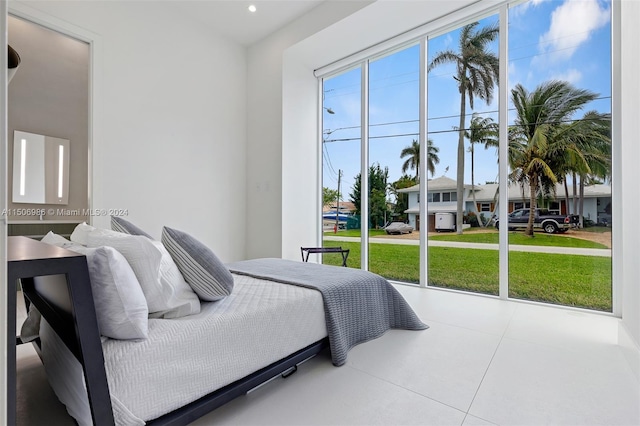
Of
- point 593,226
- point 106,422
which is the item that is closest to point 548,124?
point 593,226

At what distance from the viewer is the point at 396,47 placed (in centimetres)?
384

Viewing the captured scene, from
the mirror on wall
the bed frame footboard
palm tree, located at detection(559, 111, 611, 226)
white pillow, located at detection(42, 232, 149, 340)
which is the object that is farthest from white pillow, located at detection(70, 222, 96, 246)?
palm tree, located at detection(559, 111, 611, 226)

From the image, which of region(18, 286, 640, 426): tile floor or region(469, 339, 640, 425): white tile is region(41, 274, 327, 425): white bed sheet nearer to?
region(18, 286, 640, 426): tile floor

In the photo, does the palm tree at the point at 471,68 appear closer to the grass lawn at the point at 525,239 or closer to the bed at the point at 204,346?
the grass lawn at the point at 525,239

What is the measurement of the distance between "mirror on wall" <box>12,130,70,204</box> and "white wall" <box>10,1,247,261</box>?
0.44 metres

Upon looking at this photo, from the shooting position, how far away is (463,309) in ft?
9.14

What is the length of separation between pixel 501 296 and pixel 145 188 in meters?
3.81

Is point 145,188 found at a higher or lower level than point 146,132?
lower

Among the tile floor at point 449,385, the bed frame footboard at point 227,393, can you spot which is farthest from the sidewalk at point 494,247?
the bed frame footboard at point 227,393

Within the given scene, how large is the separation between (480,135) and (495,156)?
0.28 meters

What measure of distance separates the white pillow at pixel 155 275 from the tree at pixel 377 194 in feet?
9.61

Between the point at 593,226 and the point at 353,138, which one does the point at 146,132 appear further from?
the point at 593,226

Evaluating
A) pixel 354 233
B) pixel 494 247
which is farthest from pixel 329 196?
pixel 494 247

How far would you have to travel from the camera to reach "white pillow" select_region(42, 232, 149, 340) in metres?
1.05
